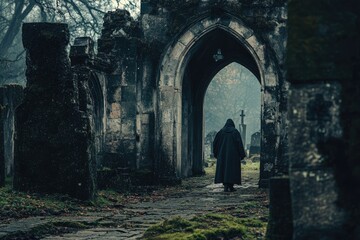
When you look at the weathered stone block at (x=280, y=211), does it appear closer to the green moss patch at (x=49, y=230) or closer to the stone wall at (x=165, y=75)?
the green moss patch at (x=49, y=230)

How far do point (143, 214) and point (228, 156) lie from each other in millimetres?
5761

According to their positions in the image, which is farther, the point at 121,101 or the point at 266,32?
the point at 121,101

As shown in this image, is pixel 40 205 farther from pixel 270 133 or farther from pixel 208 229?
pixel 270 133

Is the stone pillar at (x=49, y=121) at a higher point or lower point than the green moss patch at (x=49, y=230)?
higher

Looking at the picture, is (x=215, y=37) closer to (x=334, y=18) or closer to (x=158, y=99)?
(x=158, y=99)

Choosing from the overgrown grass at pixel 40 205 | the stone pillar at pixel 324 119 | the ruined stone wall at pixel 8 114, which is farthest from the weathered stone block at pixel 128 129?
the stone pillar at pixel 324 119

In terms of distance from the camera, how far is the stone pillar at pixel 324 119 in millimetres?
3635

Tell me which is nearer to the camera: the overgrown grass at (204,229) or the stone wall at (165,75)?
the overgrown grass at (204,229)

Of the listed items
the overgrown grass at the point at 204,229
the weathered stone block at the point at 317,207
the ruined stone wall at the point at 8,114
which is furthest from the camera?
the ruined stone wall at the point at 8,114

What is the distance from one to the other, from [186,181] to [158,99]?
2.52m

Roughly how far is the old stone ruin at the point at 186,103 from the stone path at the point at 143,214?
108 cm

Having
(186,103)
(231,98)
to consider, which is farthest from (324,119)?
(231,98)

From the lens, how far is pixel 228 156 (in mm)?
14734

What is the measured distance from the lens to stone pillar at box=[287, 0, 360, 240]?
3.63 meters
